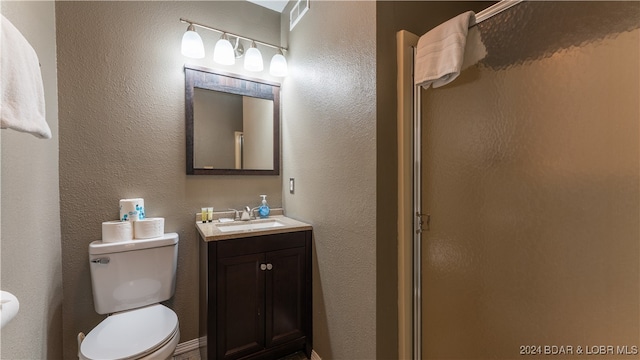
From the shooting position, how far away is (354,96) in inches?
51.6

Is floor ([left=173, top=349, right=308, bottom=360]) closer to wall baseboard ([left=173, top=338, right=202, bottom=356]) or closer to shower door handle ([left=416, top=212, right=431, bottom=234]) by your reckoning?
wall baseboard ([left=173, top=338, right=202, bottom=356])

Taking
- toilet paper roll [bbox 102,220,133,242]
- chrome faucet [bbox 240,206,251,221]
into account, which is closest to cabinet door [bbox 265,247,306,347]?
chrome faucet [bbox 240,206,251,221]

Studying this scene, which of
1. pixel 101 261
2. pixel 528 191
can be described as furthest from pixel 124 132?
pixel 528 191

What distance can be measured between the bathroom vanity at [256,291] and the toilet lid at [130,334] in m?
0.22

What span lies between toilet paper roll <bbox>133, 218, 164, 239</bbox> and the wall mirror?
0.40 metres

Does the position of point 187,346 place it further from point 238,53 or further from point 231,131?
point 238,53

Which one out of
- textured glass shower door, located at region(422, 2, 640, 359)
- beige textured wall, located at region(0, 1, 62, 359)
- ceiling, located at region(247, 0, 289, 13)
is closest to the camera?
textured glass shower door, located at region(422, 2, 640, 359)

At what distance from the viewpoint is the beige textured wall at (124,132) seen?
58.3 inches

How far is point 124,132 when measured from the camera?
5.26 ft

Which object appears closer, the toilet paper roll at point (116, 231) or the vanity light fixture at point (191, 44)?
the toilet paper roll at point (116, 231)

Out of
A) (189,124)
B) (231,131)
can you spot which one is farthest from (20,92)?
(231,131)

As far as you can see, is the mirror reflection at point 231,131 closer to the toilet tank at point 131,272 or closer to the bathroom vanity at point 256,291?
the bathroom vanity at point 256,291

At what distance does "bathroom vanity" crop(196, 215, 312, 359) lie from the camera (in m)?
1.41

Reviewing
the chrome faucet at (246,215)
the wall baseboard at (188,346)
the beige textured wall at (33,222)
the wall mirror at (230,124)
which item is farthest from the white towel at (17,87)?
the wall baseboard at (188,346)
